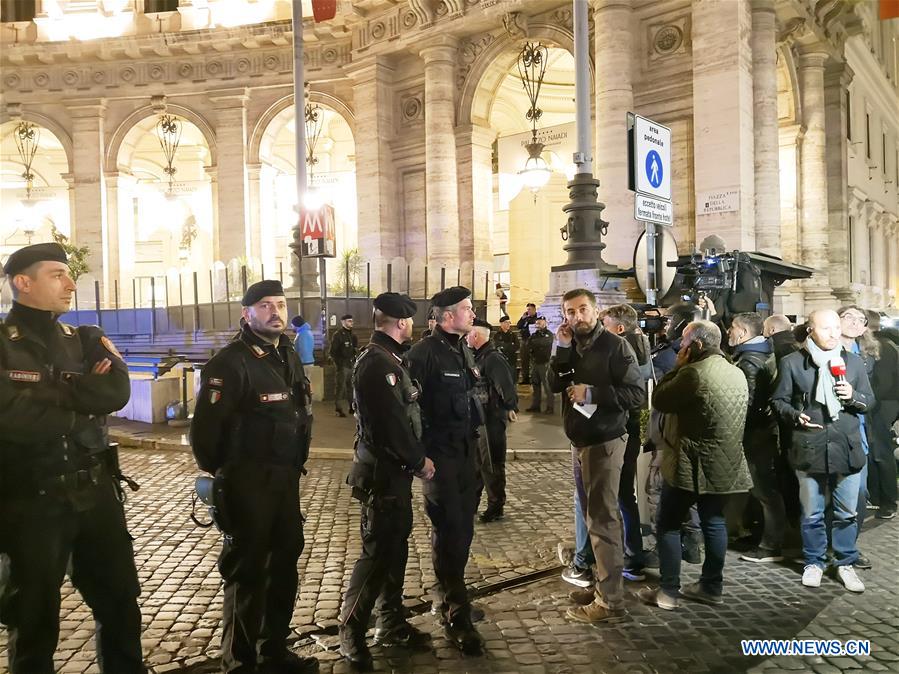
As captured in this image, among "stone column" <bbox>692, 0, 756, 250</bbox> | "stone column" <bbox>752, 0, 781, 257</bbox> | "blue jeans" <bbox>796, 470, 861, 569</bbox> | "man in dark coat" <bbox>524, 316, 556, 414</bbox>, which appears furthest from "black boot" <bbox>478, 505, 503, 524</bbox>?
"stone column" <bbox>752, 0, 781, 257</bbox>

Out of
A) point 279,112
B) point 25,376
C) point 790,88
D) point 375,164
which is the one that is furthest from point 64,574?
point 279,112

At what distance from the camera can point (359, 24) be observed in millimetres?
23516

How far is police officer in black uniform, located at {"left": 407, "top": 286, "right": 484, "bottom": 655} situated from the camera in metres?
4.17

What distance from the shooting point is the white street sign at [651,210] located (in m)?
5.57

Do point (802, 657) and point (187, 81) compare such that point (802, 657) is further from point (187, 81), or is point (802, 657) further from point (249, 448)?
point (187, 81)

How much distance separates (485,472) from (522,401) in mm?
8175

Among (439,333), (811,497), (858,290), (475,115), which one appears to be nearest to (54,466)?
(439,333)

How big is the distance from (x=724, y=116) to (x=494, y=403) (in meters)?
12.5

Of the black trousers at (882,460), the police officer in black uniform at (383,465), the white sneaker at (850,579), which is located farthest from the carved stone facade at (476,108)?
the police officer in black uniform at (383,465)

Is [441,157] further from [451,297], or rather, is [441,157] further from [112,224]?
[451,297]

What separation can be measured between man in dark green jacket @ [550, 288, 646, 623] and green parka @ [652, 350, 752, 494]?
0.28 m

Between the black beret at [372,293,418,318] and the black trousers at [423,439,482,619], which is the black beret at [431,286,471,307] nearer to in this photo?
the black beret at [372,293,418,318]

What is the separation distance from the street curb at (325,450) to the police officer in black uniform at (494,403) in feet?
8.95

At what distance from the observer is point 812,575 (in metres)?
5.05
